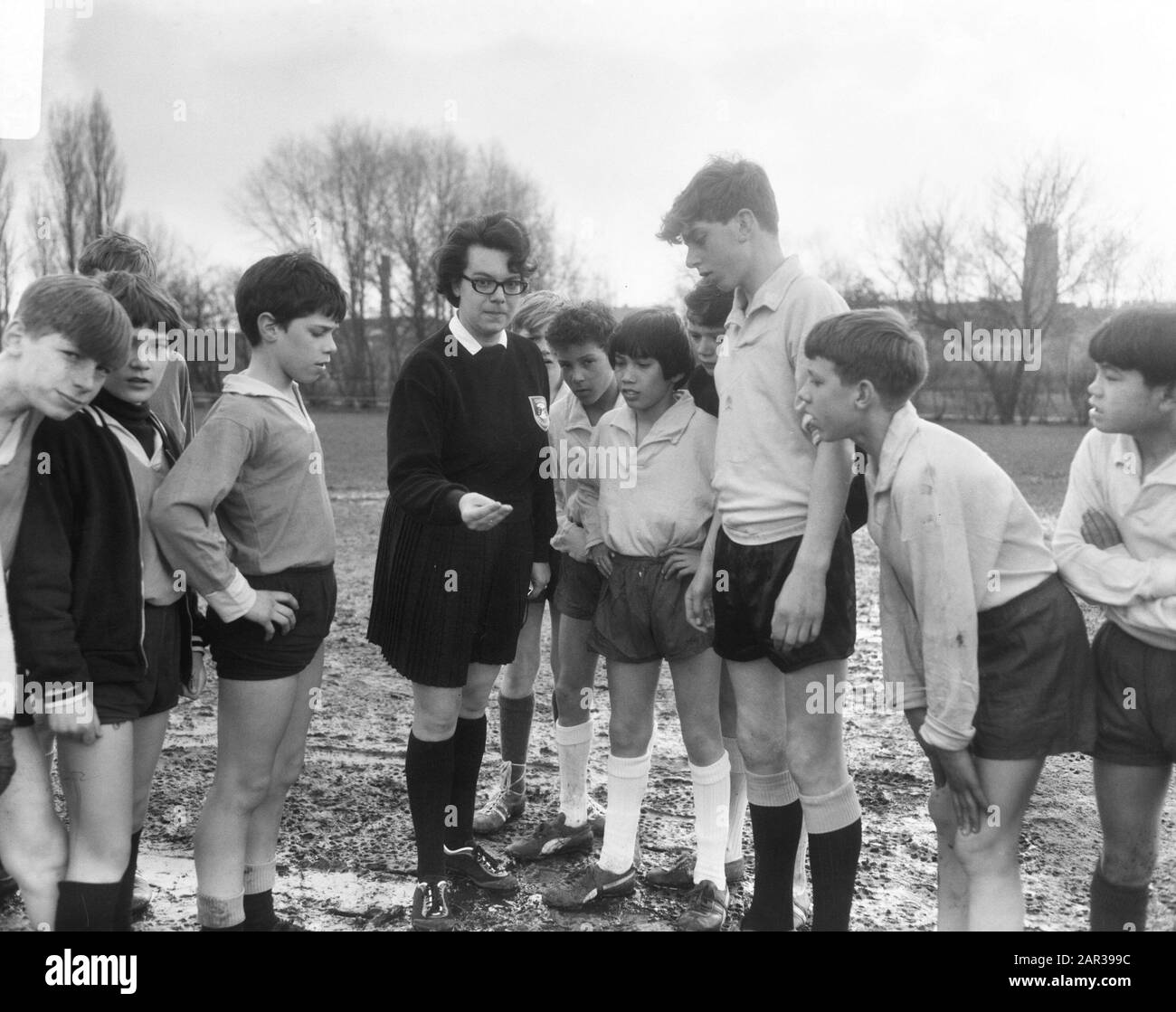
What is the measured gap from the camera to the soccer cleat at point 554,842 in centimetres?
354

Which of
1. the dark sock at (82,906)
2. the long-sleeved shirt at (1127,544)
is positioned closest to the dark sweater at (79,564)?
the dark sock at (82,906)

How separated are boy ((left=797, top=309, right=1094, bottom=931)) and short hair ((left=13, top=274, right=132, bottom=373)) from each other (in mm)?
1601

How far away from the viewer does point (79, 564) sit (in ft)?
7.72

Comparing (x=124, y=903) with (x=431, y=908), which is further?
(x=431, y=908)

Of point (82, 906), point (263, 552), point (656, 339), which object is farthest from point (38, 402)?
point (656, 339)

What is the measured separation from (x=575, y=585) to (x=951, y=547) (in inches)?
62.8

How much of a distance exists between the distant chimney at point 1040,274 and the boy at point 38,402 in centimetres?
3219

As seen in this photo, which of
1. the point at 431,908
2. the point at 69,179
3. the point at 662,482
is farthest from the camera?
the point at 69,179

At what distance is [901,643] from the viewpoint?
2.47 meters

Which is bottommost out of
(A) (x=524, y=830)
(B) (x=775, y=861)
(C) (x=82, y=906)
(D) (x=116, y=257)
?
(A) (x=524, y=830)

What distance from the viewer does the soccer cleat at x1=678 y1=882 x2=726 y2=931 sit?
296cm

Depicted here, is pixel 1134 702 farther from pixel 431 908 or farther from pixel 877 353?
pixel 431 908

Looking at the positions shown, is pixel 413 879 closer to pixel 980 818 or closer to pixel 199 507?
pixel 199 507
